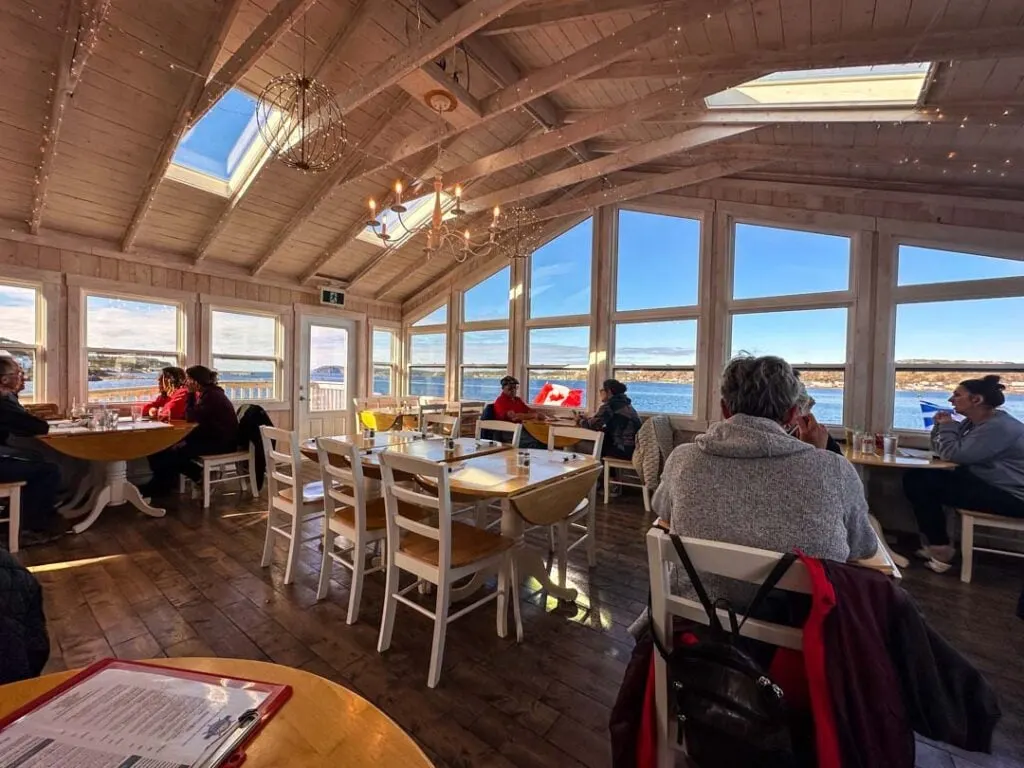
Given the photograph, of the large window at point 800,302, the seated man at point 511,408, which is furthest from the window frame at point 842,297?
the seated man at point 511,408

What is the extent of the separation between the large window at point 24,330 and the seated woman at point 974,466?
22.9 feet

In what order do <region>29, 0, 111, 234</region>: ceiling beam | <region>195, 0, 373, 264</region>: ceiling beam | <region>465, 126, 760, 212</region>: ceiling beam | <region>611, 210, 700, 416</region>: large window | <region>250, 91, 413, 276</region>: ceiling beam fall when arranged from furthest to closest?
1. <region>611, 210, 700, 416</region>: large window
2. <region>250, 91, 413, 276</region>: ceiling beam
3. <region>465, 126, 760, 212</region>: ceiling beam
4. <region>195, 0, 373, 264</region>: ceiling beam
5. <region>29, 0, 111, 234</region>: ceiling beam

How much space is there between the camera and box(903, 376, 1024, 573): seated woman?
2588 mm

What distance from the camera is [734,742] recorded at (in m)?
0.95

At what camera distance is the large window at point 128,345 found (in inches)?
171

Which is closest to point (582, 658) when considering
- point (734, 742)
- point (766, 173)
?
point (734, 742)

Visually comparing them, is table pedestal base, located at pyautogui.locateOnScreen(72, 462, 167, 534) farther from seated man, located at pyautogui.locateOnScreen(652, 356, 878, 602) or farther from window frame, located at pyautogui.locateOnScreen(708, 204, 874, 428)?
window frame, located at pyautogui.locateOnScreen(708, 204, 874, 428)

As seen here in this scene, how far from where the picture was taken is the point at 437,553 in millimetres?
1967

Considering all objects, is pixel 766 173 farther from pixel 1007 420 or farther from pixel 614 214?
pixel 1007 420

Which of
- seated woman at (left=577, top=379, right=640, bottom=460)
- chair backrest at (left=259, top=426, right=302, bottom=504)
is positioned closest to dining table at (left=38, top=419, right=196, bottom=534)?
chair backrest at (left=259, top=426, right=302, bottom=504)

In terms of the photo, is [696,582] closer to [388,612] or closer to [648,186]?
[388,612]

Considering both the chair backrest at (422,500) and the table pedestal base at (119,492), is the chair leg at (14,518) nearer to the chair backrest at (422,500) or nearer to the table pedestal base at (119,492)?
the table pedestal base at (119,492)

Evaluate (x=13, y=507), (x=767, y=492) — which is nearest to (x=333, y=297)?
(x=13, y=507)

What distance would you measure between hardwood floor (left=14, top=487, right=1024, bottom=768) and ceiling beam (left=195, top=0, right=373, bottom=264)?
291cm
